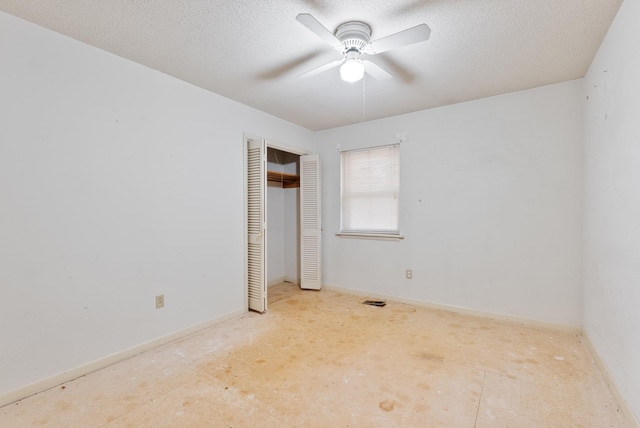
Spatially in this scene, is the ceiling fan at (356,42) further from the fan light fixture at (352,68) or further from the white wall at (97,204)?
the white wall at (97,204)

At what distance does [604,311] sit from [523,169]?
1.45m

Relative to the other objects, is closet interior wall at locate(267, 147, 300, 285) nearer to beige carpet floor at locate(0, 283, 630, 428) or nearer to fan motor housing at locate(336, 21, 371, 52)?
beige carpet floor at locate(0, 283, 630, 428)

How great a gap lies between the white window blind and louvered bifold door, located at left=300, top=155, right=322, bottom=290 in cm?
38

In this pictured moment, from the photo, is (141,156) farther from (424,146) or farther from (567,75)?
(567,75)

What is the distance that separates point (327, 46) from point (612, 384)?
295cm

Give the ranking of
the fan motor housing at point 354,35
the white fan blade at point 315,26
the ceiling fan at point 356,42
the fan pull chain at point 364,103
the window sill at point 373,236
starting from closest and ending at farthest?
the white fan blade at point 315,26 → the ceiling fan at point 356,42 → the fan motor housing at point 354,35 → the fan pull chain at point 364,103 → the window sill at point 373,236

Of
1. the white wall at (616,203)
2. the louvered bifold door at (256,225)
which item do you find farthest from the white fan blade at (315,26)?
the louvered bifold door at (256,225)

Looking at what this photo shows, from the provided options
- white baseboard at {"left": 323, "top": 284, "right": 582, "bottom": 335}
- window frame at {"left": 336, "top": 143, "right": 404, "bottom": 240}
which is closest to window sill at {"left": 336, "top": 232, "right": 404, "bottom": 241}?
window frame at {"left": 336, "top": 143, "right": 404, "bottom": 240}

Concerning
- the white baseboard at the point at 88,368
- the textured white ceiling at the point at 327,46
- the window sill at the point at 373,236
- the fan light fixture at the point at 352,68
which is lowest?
the white baseboard at the point at 88,368

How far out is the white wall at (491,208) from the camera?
9.29 feet

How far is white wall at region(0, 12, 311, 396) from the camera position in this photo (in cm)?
188

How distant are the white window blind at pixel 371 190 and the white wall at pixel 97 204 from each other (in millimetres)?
1802

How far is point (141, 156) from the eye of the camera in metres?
2.50

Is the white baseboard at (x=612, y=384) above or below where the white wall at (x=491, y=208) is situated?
below
